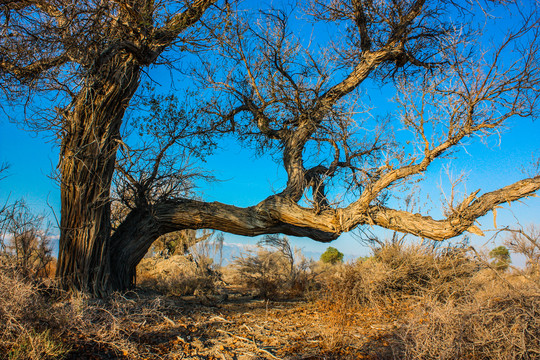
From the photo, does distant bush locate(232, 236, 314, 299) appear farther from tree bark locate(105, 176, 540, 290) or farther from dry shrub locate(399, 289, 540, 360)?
dry shrub locate(399, 289, 540, 360)


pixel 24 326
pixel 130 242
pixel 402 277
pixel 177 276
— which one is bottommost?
pixel 24 326

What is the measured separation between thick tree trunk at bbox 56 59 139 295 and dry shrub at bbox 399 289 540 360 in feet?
16.9

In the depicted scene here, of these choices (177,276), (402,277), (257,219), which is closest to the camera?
(402,277)

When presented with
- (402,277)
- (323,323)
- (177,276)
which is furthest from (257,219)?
(177,276)

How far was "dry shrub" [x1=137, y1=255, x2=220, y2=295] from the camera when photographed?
29.5ft

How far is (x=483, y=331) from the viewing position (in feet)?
12.6

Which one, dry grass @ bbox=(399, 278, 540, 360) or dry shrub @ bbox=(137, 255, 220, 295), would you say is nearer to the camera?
dry grass @ bbox=(399, 278, 540, 360)

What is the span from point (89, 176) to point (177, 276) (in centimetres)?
466

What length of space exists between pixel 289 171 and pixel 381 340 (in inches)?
179

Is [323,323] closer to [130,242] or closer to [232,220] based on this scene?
[232,220]

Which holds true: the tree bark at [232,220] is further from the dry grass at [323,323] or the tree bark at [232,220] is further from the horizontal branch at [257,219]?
the dry grass at [323,323]

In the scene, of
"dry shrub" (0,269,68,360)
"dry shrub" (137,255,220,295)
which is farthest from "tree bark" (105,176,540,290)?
"dry shrub" (0,269,68,360)

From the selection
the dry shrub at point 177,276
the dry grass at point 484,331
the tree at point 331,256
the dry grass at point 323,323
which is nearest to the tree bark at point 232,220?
the dry grass at point 323,323

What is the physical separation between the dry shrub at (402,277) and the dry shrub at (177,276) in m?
3.39
